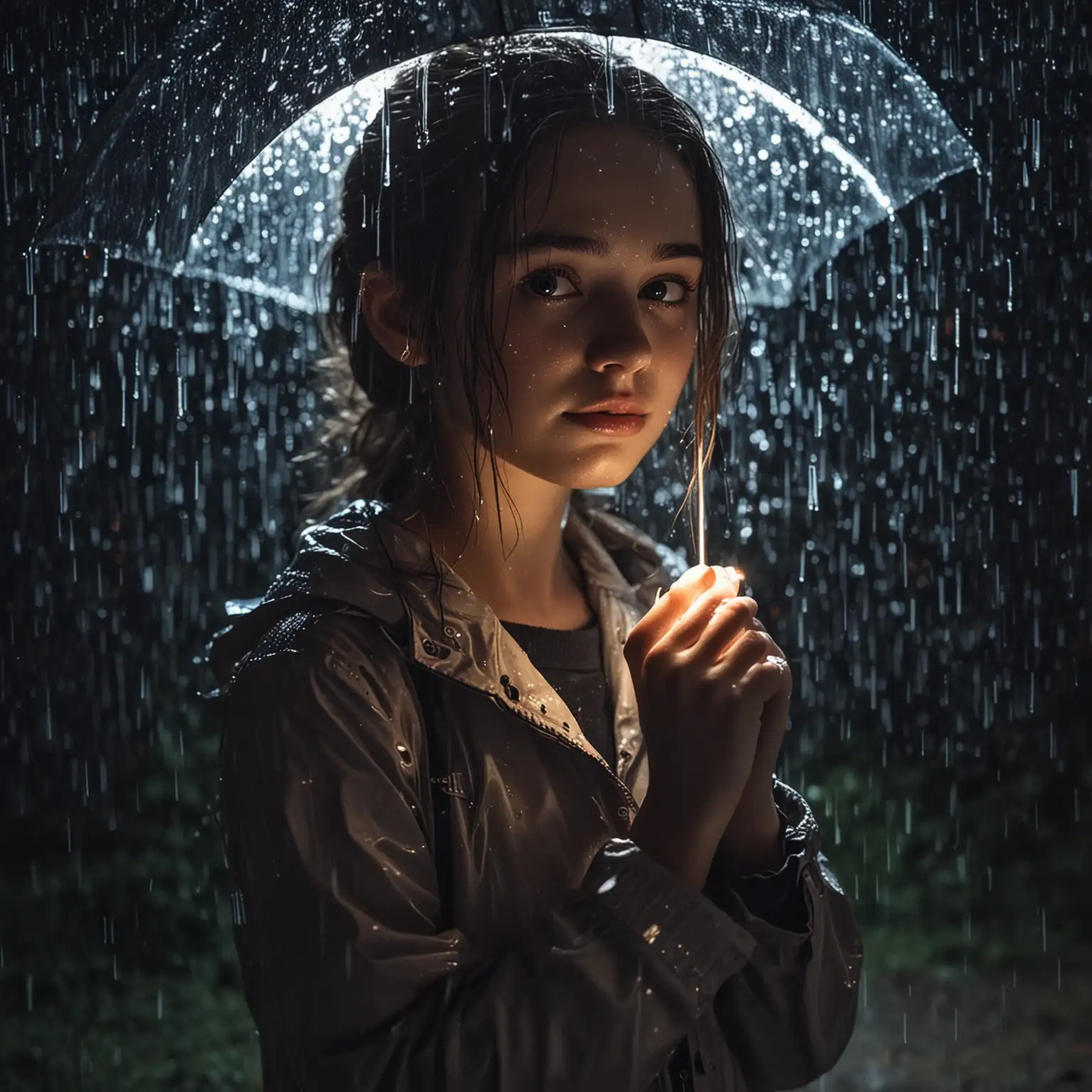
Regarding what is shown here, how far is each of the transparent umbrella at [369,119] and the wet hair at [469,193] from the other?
2.6 inches

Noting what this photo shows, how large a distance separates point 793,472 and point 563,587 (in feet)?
7.71

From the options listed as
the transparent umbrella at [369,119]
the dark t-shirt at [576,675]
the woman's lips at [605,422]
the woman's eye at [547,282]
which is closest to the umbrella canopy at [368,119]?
the transparent umbrella at [369,119]

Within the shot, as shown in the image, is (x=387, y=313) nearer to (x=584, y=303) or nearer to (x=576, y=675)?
(x=584, y=303)

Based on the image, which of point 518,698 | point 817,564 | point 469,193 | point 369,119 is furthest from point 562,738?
point 817,564

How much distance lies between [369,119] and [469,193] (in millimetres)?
286

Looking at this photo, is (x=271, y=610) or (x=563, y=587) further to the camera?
(x=563, y=587)

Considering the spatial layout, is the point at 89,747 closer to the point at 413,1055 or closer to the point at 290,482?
the point at 290,482

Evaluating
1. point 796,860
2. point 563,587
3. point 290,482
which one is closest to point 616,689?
point 563,587

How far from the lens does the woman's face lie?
1.52 m

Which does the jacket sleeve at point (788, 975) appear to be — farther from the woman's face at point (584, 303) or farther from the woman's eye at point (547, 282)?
the woman's eye at point (547, 282)

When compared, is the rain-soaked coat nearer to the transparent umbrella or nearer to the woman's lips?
the woman's lips

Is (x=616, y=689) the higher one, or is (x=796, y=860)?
(x=616, y=689)

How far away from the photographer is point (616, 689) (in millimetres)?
1708

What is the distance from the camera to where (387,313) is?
1671 millimetres
